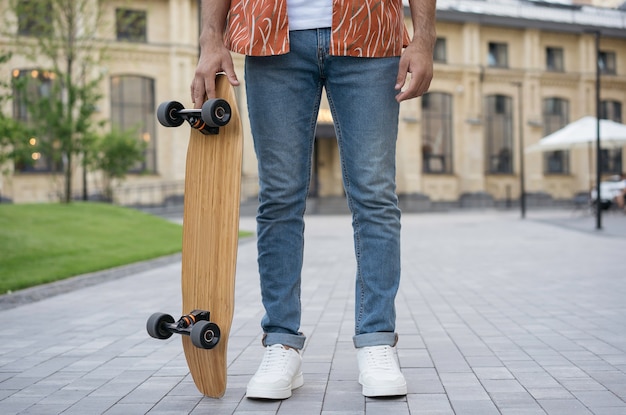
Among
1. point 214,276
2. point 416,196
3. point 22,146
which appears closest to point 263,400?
point 214,276

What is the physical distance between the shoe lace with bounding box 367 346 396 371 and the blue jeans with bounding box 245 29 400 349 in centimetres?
4

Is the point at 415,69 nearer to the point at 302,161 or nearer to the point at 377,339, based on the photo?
the point at 302,161

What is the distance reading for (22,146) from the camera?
46.8 feet

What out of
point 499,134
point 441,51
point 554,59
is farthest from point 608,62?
point 441,51

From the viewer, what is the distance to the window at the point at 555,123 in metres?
39.8

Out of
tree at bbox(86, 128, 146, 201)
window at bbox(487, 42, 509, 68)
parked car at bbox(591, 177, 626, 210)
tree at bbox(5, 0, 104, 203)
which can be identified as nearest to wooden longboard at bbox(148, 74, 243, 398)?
tree at bbox(5, 0, 104, 203)

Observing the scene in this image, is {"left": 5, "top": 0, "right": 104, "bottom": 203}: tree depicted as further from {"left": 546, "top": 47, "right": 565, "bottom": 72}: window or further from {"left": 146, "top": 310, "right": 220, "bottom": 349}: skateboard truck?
{"left": 546, "top": 47, "right": 565, "bottom": 72}: window

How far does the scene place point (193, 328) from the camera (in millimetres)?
→ 2670

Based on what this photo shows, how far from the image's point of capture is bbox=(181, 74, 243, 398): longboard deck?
280cm

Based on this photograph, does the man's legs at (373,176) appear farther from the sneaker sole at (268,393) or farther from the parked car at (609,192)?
the parked car at (609,192)

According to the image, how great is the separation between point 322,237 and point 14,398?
1291 cm

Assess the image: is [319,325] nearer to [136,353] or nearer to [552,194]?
[136,353]

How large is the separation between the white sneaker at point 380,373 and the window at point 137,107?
96.9 ft

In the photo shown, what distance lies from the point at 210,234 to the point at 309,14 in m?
1.02
